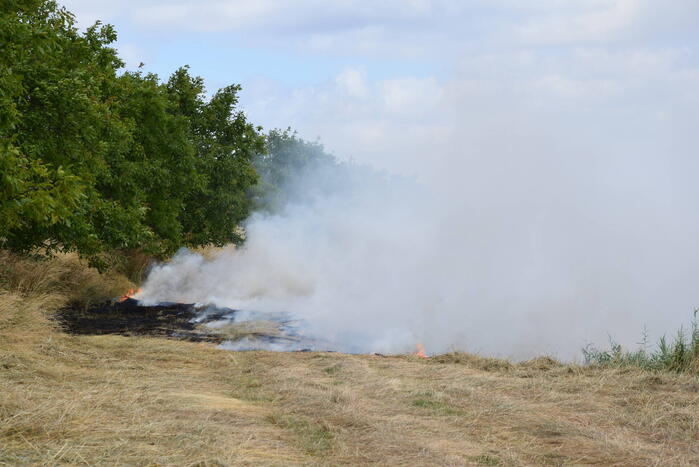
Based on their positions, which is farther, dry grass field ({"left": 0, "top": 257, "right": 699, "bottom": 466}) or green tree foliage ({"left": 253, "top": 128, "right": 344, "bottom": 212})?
green tree foliage ({"left": 253, "top": 128, "right": 344, "bottom": 212})

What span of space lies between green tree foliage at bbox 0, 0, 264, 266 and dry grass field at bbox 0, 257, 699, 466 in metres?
2.71

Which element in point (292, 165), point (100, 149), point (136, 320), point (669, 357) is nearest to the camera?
point (669, 357)

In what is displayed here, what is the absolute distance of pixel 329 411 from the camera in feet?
24.5

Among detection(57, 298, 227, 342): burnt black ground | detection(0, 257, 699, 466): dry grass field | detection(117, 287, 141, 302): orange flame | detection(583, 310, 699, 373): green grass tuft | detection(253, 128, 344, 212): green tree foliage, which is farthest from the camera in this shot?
detection(253, 128, 344, 212): green tree foliage

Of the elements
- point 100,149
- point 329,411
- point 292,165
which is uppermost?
point 292,165

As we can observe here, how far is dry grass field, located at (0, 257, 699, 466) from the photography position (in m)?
5.64

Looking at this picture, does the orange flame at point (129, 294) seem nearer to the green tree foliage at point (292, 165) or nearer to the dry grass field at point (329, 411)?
the dry grass field at point (329, 411)

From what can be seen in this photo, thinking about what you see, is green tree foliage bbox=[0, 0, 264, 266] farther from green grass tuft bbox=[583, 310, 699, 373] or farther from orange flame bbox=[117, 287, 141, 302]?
green grass tuft bbox=[583, 310, 699, 373]

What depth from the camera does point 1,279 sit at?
1700cm

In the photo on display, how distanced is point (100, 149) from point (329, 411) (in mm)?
9546

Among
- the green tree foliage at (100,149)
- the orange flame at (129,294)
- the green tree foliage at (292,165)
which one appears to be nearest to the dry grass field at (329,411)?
the green tree foliage at (100,149)

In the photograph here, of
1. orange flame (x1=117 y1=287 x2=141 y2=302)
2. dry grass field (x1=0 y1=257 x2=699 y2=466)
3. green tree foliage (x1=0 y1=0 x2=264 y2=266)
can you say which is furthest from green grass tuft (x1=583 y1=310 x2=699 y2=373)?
orange flame (x1=117 y1=287 x2=141 y2=302)

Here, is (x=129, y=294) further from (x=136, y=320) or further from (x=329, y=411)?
(x=329, y=411)

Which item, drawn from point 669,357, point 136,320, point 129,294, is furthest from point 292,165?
point 669,357
